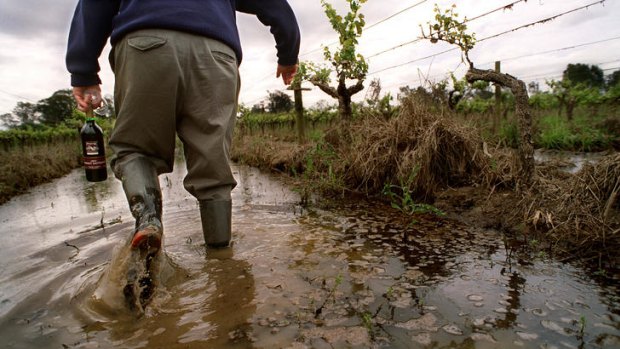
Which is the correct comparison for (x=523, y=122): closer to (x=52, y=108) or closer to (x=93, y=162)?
(x=93, y=162)

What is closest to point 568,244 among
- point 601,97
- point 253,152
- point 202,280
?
point 202,280

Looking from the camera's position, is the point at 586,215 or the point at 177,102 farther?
the point at 586,215

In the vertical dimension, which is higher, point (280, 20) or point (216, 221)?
point (280, 20)

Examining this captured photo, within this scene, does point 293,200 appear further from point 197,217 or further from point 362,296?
point 362,296

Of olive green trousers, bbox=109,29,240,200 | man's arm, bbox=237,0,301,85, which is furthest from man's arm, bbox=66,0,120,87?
man's arm, bbox=237,0,301,85

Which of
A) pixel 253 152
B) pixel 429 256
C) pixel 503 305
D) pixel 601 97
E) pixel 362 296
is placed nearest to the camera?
pixel 503 305

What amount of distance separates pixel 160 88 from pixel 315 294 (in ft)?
3.82

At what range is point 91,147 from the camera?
2047 mm

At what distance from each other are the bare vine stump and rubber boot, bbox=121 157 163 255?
8.52 ft

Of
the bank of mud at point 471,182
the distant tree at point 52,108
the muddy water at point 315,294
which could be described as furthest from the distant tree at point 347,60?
the distant tree at point 52,108

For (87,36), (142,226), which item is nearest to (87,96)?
(87,36)

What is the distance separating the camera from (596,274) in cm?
166

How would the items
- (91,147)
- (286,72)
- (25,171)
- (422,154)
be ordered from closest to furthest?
(91,147) < (286,72) < (422,154) < (25,171)

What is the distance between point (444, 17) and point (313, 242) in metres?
2.64
